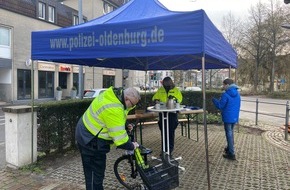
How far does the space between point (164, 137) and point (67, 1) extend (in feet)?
119

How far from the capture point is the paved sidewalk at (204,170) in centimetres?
477

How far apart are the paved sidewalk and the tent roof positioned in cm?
221

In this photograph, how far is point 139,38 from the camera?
14.6 feet

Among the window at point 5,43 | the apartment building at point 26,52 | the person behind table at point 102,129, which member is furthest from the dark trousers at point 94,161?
the window at point 5,43

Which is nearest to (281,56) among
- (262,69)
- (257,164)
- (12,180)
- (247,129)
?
(262,69)

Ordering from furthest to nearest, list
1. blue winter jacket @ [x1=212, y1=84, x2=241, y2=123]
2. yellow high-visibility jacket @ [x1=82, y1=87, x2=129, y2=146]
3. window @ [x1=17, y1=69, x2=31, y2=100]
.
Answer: window @ [x1=17, y1=69, x2=31, y2=100]
blue winter jacket @ [x1=212, y1=84, x2=241, y2=123]
yellow high-visibility jacket @ [x1=82, y1=87, x2=129, y2=146]

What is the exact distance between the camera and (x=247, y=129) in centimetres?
1060

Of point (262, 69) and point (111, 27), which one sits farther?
point (262, 69)

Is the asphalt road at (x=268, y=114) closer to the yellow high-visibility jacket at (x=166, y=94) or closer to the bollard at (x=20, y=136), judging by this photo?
the yellow high-visibility jacket at (x=166, y=94)

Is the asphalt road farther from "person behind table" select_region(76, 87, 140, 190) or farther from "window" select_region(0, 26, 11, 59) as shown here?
"window" select_region(0, 26, 11, 59)

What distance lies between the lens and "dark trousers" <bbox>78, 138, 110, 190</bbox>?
3.44 m

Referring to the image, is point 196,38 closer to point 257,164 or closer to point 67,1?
point 257,164

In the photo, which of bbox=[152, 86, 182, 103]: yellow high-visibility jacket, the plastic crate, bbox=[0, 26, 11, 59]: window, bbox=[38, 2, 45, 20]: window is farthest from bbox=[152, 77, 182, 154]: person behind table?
bbox=[38, 2, 45, 20]: window

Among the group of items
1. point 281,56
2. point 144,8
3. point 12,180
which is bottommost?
point 12,180
